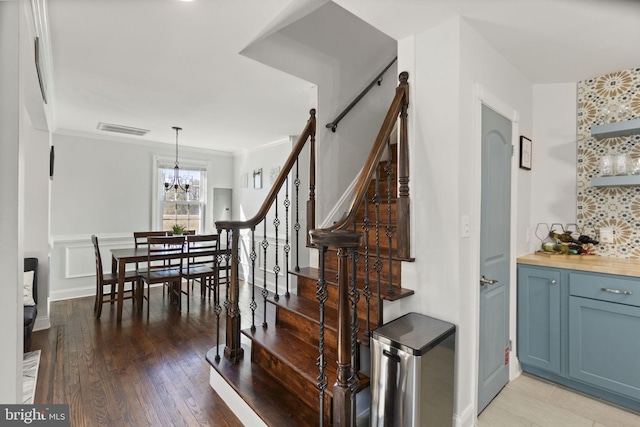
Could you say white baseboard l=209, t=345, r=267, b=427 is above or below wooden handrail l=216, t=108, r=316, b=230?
below

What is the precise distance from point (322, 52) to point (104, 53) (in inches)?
67.4

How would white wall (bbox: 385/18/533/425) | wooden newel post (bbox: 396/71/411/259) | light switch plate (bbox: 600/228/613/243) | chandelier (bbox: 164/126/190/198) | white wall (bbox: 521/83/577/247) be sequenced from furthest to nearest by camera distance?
chandelier (bbox: 164/126/190/198), white wall (bbox: 521/83/577/247), light switch plate (bbox: 600/228/613/243), wooden newel post (bbox: 396/71/411/259), white wall (bbox: 385/18/533/425)

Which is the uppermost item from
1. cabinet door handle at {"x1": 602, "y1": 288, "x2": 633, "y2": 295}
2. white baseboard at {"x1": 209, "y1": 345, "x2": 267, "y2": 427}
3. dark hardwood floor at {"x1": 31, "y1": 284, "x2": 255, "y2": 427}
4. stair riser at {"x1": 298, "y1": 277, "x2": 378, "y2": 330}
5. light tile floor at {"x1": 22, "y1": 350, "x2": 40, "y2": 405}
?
cabinet door handle at {"x1": 602, "y1": 288, "x2": 633, "y2": 295}

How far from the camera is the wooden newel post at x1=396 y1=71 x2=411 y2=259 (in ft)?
6.15

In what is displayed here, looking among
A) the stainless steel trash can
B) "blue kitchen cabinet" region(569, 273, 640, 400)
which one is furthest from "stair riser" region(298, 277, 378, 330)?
"blue kitchen cabinet" region(569, 273, 640, 400)

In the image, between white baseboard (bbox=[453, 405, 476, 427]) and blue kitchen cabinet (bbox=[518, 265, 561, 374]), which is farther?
blue kitchen cabinet (bbox=[518, 265, 561, 374])

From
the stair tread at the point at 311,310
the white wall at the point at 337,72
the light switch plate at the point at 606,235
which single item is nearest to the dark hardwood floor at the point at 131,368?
the stair tread at the point at 311,310

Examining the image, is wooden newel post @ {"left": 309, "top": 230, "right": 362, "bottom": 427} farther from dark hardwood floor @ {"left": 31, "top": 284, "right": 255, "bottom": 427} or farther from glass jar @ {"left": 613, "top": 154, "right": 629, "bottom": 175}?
glass jar @ {"left": 613, "top": 154, "right": 629, "bottom": 175}

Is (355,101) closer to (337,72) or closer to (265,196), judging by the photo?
(337,72)

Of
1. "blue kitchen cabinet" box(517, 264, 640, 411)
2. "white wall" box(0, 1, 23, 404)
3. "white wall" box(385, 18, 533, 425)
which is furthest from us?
"blue kitchen cabinet" box(517, 264, 640, 411)

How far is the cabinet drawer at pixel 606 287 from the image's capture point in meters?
1.95

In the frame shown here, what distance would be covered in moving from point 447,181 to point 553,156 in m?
1.66

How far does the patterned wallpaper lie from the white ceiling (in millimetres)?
145

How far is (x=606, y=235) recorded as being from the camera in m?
2.50
